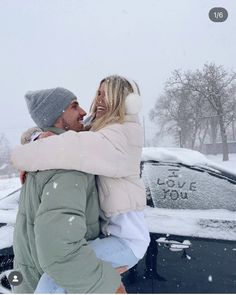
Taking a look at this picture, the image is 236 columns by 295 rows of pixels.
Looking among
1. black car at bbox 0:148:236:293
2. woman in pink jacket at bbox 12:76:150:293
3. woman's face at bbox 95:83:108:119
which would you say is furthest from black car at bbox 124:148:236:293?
woman's face at bbox 95:83:108:119

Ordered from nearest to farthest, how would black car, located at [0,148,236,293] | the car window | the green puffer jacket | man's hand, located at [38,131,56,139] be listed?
the green puffer jacket
man's hand, located at [38,131,56,139]
black car, located at [0,148,236,293]
the car window

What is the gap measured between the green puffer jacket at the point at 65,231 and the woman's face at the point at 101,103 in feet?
0.69

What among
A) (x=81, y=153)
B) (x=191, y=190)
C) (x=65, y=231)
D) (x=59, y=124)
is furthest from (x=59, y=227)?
(x=191, y=190)

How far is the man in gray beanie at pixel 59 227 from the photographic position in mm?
950

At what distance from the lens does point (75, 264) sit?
3.13 feet

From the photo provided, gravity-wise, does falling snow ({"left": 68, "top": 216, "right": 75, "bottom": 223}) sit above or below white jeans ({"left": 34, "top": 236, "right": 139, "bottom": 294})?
above

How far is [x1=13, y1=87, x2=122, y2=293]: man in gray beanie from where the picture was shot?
3.12 ft

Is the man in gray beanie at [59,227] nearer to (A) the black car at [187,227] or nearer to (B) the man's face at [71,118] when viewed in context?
(B) the man's face at [71,118]

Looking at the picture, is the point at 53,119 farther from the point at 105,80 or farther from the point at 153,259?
the point at 153,259

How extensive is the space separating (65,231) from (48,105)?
1.20ft

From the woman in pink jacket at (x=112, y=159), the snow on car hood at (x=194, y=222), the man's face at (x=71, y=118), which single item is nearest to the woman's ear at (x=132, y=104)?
the woman in pink jacket at (x=112, y=159)

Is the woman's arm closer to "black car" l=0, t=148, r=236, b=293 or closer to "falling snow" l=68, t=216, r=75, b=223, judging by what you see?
"falling snow" l=68, t=216, r=75, b=223

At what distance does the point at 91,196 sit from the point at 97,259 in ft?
0.54

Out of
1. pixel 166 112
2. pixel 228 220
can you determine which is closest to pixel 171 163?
pixel 228 220
